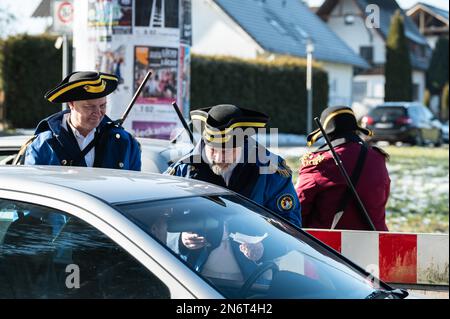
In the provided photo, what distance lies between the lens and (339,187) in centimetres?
621

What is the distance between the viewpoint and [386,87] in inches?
2188

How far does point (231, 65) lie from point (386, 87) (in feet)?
87.7

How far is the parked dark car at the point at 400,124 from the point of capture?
27.1 meters

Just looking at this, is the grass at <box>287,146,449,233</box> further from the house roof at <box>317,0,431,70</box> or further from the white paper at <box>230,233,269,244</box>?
the house roof at <box>317,0,431,70</box>

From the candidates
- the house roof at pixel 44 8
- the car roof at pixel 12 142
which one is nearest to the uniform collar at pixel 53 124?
the car roof at pixel 12 142

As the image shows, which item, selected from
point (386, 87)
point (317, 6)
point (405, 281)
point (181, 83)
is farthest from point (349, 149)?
point (317, 6)

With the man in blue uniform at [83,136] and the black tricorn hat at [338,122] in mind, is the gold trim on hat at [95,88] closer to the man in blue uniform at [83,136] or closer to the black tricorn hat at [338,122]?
the man in blue uniform at [83,136]

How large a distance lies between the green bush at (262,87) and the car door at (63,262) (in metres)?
24.7

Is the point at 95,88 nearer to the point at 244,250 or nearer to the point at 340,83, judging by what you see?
the point at 244,250

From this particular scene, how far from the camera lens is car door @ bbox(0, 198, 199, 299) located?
10.4 feet

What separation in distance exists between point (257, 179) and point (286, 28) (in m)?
41.6

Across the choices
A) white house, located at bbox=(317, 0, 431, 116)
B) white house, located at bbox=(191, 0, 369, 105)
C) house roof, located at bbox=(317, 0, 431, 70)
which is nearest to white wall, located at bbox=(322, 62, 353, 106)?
white house, located at bbox=(191, 0, 369, 105)

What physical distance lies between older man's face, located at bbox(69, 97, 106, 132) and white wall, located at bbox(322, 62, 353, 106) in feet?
143
